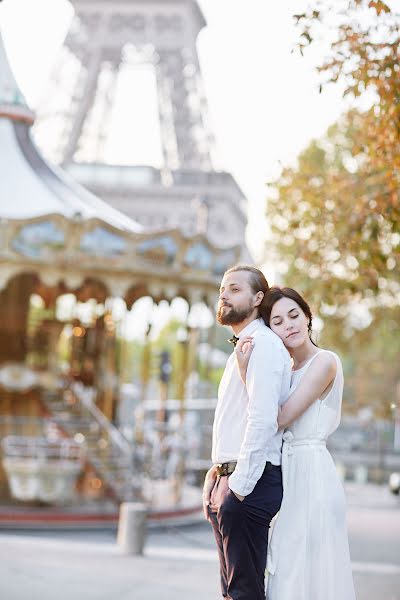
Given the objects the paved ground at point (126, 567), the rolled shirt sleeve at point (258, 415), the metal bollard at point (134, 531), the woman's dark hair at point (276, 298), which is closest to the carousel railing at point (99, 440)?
the paved ground at point (126, 567)

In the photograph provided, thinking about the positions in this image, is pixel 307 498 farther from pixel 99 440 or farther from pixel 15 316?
pixel 15 316

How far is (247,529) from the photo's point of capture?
4.16 metres

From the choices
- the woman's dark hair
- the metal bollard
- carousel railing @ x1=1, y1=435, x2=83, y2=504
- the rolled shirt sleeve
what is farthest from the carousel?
the rolled shirt sleeve

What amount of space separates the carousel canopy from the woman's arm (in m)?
10.5

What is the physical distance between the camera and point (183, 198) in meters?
60.8

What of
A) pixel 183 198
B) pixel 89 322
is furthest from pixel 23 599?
pixel 183 198

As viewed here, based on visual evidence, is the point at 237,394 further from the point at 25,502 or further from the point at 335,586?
the point at 25,502

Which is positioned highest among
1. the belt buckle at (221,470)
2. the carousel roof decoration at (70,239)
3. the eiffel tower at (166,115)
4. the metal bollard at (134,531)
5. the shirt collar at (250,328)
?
the eiffel tower at (166,115)

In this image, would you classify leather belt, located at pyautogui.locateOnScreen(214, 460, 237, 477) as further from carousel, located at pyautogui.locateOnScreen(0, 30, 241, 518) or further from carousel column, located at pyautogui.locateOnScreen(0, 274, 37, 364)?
carousel column, located at pyautogui.locateOnScreen(0, 274, 37, 364)

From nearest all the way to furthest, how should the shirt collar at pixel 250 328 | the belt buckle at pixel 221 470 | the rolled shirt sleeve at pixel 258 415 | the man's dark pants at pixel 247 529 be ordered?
the rolled shirt sleeve at pixel 258 415 < the man's dark pants at pixel 247 529 < the belt buckle at pixel 221 470 < the shirt collar at pixel 250 328

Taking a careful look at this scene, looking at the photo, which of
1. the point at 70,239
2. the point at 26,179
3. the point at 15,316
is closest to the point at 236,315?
the point at 70,239

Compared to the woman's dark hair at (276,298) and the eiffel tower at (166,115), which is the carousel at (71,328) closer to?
the woman's dark hair at (276,298)

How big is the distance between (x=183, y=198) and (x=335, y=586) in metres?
57.0

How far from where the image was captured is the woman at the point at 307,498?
14.1ft
